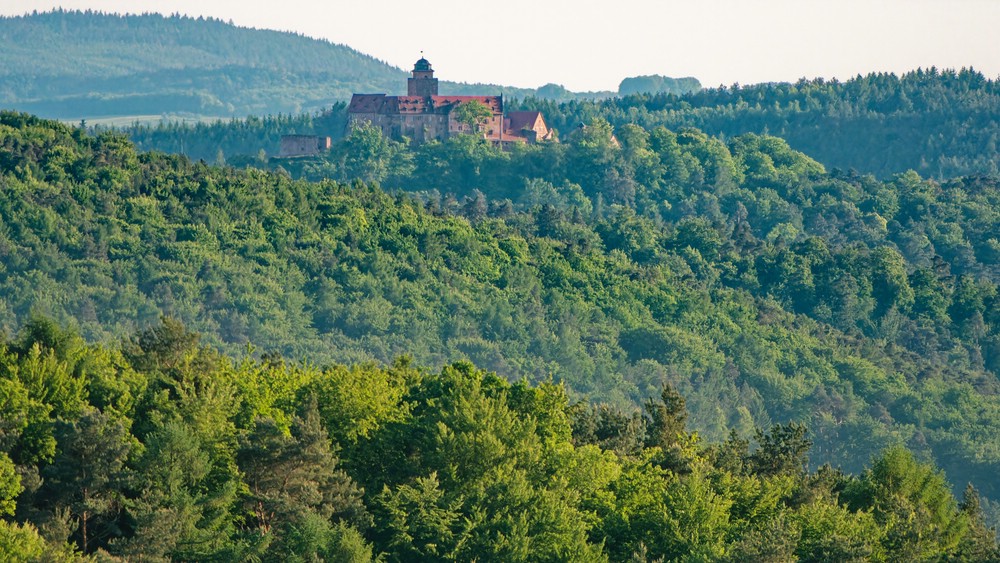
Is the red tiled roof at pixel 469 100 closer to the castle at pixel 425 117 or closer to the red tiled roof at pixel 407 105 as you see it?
the castle at pixel 425 117

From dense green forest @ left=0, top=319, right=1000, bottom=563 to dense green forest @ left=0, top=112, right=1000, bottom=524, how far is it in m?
45.9

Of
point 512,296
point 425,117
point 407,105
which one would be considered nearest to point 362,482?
point 512,296

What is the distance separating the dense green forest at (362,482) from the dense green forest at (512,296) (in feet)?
151

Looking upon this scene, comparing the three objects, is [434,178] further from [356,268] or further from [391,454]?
[391,454]

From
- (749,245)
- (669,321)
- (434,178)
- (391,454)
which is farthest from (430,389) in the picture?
(434,178)

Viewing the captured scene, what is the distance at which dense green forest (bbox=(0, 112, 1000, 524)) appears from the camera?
119188 mm

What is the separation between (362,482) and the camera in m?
57.6

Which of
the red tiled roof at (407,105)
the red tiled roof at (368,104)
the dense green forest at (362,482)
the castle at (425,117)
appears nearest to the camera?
the dense green forest at (362,482)

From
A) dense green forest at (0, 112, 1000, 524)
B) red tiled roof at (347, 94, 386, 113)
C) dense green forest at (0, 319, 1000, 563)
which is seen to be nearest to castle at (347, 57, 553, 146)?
red tiled roof at (347, 94, 386, 113)

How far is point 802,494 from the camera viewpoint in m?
60.3

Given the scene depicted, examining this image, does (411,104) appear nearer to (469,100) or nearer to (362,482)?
(469,100)

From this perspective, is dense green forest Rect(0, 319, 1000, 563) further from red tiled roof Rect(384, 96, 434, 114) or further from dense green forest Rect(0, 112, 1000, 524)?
red tiled roof Rect(384, 96, 434, 114)

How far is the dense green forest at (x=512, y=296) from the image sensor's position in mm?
Result: 119188

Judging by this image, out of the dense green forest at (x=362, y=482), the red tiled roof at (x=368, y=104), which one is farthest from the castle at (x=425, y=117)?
the dense green forest at (x=362, y=482)
